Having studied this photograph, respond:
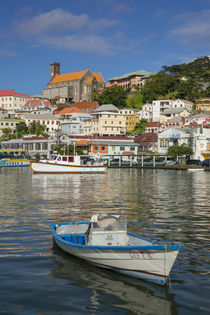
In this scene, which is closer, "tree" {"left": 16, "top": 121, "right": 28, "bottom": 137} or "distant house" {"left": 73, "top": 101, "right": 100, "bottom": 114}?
"tree" {"left": 16, "top": 121, "right": 28, "bottom": 137}

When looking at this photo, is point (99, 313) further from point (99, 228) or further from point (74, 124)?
point (74, 124)

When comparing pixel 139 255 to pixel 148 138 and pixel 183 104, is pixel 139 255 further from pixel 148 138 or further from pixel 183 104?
pixel 183 104

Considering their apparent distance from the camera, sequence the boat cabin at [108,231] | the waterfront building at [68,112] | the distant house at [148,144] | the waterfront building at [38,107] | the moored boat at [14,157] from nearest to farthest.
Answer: the boat cabin at [108,231]
the moored boat at [14,157]
the distant house at [148,144]
the waterfront building at [68,112]
the waterfront building at [38,107]

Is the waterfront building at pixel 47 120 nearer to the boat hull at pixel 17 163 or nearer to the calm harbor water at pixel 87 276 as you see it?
the boat hull at pixel 17 163

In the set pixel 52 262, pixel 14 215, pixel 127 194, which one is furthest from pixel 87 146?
pixel 52 262

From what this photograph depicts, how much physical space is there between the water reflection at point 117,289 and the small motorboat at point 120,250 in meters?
0.25

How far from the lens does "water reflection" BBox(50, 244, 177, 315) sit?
970 centimetres

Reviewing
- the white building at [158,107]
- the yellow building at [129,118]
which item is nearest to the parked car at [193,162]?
the white building at [158,107]

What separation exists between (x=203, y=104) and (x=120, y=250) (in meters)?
140

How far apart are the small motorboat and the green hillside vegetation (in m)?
145

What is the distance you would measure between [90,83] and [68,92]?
1276 centimetres

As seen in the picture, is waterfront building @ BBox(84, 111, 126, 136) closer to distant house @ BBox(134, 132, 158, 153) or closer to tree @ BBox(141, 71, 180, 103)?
distant house @ BBox(134, 132, 158, 153)

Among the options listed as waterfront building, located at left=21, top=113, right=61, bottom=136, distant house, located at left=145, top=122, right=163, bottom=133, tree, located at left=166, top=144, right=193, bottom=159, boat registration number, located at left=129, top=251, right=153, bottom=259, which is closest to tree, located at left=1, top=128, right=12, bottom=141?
waterfront building, located at left=21, top=113, right=61, bottom=136

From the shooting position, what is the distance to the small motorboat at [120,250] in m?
10.4
